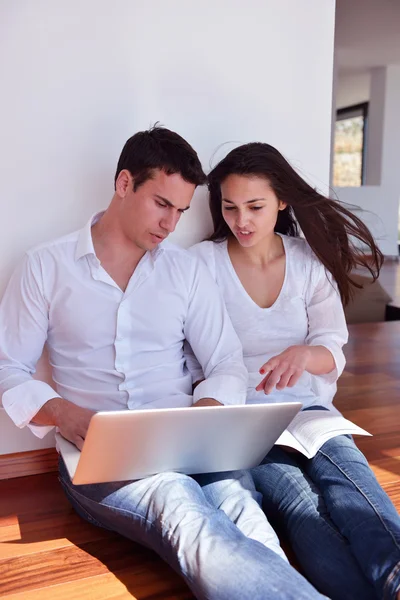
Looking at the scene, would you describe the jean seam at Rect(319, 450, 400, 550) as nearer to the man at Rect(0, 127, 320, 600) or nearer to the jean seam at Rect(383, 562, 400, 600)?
the jean seam at Rect(383, 562, 400, 600)

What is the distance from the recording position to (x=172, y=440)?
1.50 m

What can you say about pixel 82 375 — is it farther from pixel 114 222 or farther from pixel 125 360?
pixel 114 222

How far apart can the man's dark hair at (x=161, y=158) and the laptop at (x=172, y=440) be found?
71 cm

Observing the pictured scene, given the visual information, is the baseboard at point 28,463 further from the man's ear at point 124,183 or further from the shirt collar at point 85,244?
the man's ear at point 124,183

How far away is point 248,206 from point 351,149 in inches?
414

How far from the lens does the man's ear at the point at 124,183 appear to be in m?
1.87

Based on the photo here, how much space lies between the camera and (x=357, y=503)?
162 cm

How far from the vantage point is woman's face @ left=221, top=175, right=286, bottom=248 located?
206cm

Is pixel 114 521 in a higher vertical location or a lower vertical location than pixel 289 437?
lower

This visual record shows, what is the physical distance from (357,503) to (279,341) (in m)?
0.63

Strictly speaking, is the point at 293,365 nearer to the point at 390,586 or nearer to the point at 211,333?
the point at 211,333

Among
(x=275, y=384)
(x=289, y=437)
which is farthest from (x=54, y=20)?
(x=289, y=437)

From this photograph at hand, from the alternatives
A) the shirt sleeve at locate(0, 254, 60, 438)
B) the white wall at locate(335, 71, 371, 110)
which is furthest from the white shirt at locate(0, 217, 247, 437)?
the white wall at locate(335, 71, 371, 110)

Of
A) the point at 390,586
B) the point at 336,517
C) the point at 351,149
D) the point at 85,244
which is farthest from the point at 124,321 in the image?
the point at 351,149
